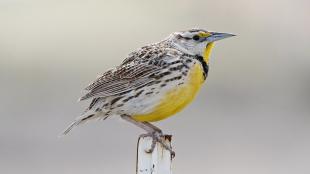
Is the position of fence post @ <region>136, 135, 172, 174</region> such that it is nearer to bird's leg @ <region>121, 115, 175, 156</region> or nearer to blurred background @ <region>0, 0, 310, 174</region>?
bird's leg @ <region>121, 115, 175, 156</region>

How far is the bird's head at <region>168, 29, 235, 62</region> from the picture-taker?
5.64 meters

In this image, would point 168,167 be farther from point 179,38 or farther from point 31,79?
point 31,79

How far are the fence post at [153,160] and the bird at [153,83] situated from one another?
54 centimetres

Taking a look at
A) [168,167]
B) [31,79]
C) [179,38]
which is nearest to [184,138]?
→ [31,79]

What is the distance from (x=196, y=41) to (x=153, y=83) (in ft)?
0.97

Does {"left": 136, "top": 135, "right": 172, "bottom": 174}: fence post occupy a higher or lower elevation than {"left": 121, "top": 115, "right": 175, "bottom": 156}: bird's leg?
lower

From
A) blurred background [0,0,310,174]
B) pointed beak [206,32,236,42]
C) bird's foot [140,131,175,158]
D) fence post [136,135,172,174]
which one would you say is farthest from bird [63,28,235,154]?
blurred background [0,0,310,174]

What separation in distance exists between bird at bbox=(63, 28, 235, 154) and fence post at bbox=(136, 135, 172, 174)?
538 millimetres

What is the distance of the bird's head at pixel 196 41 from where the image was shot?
564 centimetres

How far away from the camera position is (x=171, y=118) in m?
9.34

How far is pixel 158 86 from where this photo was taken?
5.48 meters

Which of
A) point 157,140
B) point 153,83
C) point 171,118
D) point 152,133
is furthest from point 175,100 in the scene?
point 171,118

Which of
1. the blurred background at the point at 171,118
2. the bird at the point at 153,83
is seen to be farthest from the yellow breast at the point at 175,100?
the blurred background at the point at 171,118

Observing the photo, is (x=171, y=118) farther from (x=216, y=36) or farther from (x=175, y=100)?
(x=175, y=100)
